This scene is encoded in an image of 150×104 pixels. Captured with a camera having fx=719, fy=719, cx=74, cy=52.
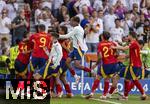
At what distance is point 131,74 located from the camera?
22109mm

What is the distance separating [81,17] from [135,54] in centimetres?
581

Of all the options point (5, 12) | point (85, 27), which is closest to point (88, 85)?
point (85, 27)

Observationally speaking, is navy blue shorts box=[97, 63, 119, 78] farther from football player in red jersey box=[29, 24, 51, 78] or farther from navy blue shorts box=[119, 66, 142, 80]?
football player in red jersey box=[29, 24, 51, 78]

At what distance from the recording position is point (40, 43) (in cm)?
2167

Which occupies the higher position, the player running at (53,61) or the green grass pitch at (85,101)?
the player running at (53,61)

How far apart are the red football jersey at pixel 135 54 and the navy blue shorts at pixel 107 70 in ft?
1.90

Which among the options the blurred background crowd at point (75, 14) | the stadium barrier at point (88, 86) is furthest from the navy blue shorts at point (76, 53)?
the blurred background crowd at point (75, 14)

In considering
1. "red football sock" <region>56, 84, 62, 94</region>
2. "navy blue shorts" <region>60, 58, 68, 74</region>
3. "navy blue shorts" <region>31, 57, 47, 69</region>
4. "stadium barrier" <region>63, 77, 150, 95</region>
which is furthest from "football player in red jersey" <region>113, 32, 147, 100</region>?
"stadium barrier" <region>63, 77, 150, 95</region>

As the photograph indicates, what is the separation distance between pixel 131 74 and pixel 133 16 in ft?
23.5

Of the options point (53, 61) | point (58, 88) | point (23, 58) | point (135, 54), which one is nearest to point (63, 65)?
point (58, 88)

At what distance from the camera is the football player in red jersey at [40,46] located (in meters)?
21.6

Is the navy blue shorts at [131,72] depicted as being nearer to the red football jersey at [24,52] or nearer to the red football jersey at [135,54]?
the red football jersey at [135,54]

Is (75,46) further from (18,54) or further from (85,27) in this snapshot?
(85,27)

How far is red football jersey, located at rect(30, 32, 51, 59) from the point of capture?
70.9 feet
